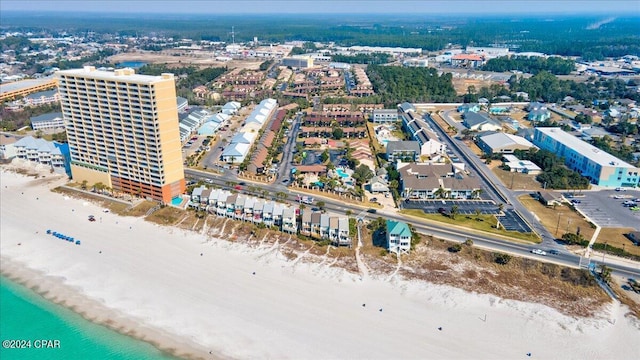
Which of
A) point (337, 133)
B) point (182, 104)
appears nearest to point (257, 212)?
point (337, 133)

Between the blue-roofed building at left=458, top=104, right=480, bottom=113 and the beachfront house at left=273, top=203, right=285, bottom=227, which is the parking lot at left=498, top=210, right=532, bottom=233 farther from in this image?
the blue-roofed building at left=458, top=104, right=480, bottom=113

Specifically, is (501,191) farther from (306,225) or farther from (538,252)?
(306,225)

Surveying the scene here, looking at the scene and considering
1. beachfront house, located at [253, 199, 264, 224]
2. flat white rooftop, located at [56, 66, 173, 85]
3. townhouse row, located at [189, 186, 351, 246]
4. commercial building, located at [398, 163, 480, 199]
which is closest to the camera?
townhouse row, located at [189, 186, 351, 246]

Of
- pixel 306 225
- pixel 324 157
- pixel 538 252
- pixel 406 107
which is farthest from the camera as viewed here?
pixel 406 107

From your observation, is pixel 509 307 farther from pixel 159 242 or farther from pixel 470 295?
pixel 159 242

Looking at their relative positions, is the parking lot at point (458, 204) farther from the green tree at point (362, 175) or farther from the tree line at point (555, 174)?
the tree line at point (555, 174)

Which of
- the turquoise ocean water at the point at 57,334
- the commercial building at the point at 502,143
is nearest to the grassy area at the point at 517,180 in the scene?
the commercial building at the point at 502,143

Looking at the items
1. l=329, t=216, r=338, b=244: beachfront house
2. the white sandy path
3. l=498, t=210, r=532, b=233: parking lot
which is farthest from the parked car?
l=329, t=216, r=338, b=244: beachfront house

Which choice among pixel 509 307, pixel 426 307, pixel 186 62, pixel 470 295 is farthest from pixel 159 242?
pixel 186 62
